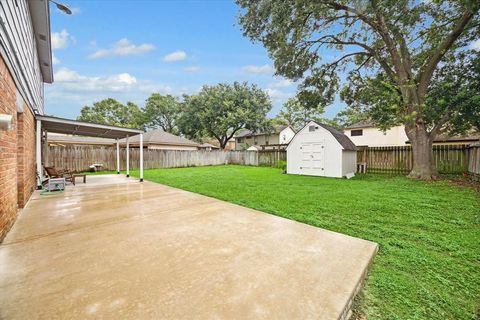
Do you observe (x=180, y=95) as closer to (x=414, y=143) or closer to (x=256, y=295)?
(x=414, y=143)

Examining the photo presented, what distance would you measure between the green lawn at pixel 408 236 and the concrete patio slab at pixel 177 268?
0.21 m

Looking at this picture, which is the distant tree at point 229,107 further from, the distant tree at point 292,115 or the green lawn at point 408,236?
the green lawn at point 408,236

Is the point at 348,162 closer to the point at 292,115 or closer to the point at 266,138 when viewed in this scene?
the point at 266,138

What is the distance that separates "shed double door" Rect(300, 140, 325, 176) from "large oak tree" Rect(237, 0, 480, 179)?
→ 3449 millimetres

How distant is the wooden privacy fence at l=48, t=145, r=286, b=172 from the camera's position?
42.2ft

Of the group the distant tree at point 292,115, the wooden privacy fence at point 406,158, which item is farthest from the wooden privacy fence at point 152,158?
the distant tree at point 292,115

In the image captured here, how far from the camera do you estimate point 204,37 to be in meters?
13.7

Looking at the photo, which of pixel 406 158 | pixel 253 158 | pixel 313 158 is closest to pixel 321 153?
pixel 313 158

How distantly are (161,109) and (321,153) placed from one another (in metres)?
30.3

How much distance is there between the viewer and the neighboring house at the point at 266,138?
31.8m

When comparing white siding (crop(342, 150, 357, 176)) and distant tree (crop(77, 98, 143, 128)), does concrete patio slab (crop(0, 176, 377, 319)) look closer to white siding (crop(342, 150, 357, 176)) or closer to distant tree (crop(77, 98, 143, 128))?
white siding (crop(342, 150, 357, 176))

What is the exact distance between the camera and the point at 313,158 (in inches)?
436

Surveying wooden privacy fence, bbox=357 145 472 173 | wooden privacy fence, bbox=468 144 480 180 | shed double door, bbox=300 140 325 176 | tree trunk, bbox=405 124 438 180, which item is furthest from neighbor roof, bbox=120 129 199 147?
wooden privacy fence, bbox=468 144 480 180

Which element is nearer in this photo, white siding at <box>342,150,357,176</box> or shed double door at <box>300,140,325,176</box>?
white siding at <box>342,150,357,176</box>
